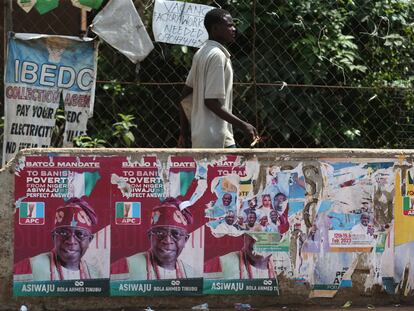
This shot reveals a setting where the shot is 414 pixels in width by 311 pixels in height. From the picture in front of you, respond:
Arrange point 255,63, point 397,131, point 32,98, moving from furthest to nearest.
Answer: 1. point 397,131
2. point 255,63
3. point 32,98

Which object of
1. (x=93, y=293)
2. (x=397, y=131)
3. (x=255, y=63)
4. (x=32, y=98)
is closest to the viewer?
(x=93, y=293)

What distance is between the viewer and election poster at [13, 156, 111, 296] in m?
4.57

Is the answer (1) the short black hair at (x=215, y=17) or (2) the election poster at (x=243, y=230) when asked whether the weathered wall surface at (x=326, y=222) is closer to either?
(2) the election poster at (x=243, y=230)

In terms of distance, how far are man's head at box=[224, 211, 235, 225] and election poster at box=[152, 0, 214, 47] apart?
152 centimetres

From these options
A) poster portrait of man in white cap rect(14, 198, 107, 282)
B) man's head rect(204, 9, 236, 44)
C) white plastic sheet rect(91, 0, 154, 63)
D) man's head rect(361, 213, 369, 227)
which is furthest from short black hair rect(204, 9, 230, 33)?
man's head rect(361, 213, 369, 227)

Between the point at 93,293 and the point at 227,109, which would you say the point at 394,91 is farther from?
the point at 93,293

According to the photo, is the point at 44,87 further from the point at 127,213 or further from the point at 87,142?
the point at 127,213

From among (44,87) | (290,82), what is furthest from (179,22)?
(44,87)

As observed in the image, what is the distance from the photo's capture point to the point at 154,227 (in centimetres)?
464

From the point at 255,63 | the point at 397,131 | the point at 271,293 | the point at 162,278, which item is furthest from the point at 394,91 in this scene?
the point at 162,278

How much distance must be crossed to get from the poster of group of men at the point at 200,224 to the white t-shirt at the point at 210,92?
0.96 ft

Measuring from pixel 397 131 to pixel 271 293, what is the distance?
2.13m

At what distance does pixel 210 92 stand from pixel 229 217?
81 centimetres

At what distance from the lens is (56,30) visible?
5.97 m
